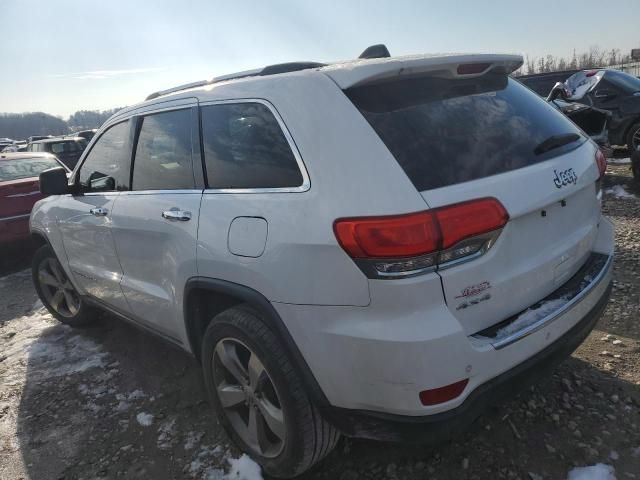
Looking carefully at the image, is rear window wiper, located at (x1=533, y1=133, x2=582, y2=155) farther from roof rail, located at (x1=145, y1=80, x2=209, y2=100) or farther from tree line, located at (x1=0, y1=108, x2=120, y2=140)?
tree line, located at (x1=0, y1=108, x2=120, y2=140)

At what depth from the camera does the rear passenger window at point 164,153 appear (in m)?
2.66

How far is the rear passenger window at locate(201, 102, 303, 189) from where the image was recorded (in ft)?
6.86

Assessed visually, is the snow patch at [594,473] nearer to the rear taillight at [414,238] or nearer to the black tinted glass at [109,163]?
the rear taillight at [414,238]

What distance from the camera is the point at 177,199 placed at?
2590mm

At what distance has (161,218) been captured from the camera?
8.75ft

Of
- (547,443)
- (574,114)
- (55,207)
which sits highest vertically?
(55,207)

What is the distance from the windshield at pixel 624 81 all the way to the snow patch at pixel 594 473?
858 centimetres

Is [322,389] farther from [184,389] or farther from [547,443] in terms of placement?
[184,389]

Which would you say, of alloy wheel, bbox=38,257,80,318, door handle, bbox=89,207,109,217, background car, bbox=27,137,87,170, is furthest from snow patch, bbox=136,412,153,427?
background car, bbox=27,137,87,170

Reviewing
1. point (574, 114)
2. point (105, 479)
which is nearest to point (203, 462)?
point (105, 479)

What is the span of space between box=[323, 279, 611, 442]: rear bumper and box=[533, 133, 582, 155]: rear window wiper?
811 millimetres

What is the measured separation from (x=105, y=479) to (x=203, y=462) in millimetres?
514

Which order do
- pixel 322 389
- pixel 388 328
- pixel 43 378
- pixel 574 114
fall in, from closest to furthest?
pixel 388 328 < pixel 322 389 < pixel 43 378 < pixel 574 114

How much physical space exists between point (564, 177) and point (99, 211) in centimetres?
276
